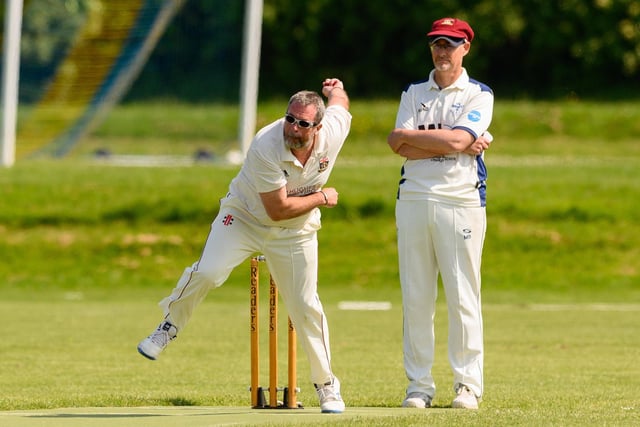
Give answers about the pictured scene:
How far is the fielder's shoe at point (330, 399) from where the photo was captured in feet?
24.0

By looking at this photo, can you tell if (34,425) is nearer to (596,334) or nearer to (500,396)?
(500,396)

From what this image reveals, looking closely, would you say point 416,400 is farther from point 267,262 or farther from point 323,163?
point 323,163

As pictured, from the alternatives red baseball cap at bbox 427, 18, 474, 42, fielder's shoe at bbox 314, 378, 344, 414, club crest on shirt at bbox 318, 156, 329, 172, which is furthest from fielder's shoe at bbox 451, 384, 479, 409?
red baseball cap at bbox 427, 18, 474, 42

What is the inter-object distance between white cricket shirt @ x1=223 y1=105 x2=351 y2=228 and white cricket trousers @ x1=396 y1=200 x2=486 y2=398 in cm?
57

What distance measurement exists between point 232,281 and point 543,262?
421cm

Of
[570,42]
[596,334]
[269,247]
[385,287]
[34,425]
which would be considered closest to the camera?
[34,425]

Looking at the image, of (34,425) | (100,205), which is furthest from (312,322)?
(100,205)

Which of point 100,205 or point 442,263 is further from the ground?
point 442,263

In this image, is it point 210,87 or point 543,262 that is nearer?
point 543,262

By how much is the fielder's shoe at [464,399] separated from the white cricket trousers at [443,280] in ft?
0.10

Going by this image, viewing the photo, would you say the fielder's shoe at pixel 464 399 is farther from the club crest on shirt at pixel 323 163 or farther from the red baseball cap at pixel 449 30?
the red baseball cap at pixel 449 30

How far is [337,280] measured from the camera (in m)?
17.7

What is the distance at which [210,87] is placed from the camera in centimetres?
2539

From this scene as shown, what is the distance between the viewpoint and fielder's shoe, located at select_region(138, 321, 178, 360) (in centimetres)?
739
